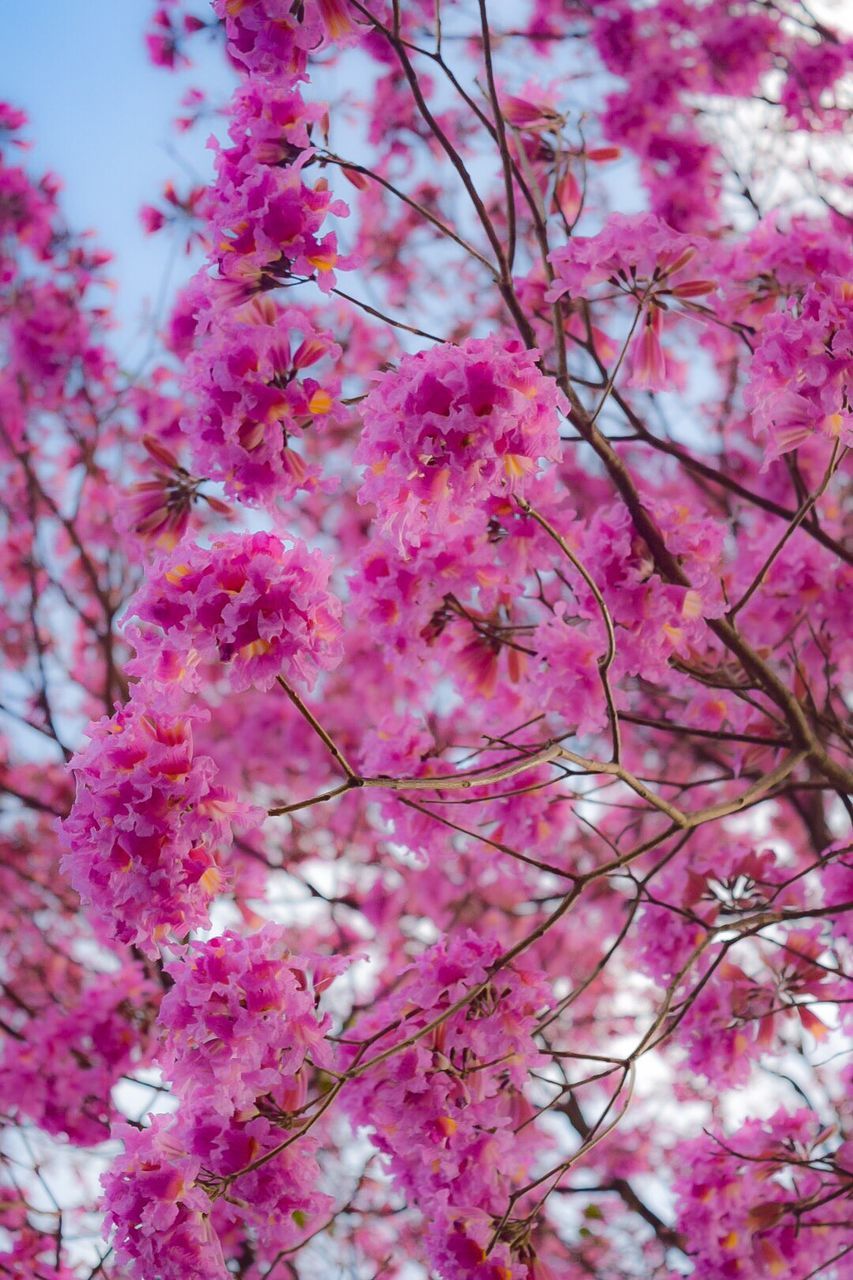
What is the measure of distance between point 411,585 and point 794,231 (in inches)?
62.6

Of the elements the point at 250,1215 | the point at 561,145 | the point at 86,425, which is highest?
the point at 86,425

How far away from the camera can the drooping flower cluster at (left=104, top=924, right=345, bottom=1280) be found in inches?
82.1

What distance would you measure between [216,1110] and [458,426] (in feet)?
4.78

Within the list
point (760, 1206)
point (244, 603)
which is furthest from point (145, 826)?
point (760, 1206)

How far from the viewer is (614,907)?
7156mm

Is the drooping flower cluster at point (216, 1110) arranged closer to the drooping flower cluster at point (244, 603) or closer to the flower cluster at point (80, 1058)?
the drooping flower cluster at point (244, 603)

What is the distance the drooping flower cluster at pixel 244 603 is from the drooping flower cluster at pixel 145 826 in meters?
0.17

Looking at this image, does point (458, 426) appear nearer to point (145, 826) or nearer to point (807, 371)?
point (807, 371)

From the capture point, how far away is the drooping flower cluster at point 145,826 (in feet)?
6.47

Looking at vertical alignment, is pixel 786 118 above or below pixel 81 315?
below

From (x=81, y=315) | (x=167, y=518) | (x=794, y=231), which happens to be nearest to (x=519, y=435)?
(x=167, y=518)

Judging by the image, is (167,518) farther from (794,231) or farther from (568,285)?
(794,231)

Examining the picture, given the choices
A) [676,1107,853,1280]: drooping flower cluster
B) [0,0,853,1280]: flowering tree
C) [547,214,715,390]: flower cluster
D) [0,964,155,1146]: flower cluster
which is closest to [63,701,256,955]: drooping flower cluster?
[0,0,853,1280]: flowering tree

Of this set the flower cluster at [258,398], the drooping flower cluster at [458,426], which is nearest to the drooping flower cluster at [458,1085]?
the drooping flower cluster at [458,426]
